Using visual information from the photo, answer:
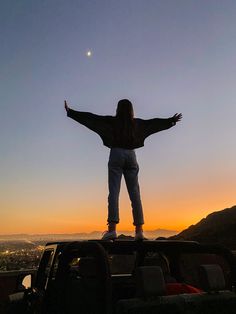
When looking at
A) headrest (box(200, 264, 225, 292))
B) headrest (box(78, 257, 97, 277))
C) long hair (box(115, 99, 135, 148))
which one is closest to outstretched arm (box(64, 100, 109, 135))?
long hair (box(115, 99, 135, 148))

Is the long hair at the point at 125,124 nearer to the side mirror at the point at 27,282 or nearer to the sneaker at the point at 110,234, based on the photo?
the sneaker at the point at 110,234

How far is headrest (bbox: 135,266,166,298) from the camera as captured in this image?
3.52 meters

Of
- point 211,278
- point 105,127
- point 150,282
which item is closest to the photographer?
point 150,282

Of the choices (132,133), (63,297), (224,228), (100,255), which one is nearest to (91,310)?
(63,297)

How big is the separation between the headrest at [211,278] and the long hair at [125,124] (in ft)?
11.3

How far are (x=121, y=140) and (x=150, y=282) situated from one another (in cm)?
377

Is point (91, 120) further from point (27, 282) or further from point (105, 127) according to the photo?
point (27, 282)

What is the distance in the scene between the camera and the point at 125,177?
23.5 feet

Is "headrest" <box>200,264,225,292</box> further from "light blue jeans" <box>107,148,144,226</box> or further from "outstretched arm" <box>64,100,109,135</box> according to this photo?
"outstretched arm" <box>64,100,109,135</box>

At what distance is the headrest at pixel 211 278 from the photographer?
12.8 ft

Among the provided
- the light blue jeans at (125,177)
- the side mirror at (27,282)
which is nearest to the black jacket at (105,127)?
the light blue jeans at (125,177)

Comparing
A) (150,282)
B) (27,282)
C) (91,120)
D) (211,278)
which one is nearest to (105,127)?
(91,120)

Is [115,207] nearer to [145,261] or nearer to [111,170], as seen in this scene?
[111,170]

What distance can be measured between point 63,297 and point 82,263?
0.44 m
